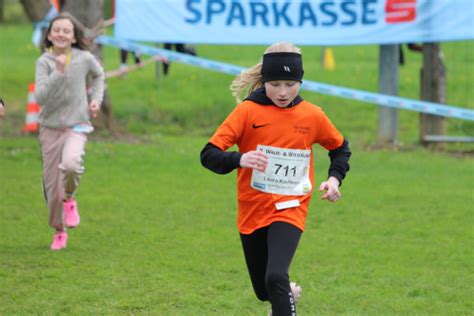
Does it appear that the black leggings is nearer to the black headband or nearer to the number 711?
the number 711

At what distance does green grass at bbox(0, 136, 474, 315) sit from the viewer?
736cm

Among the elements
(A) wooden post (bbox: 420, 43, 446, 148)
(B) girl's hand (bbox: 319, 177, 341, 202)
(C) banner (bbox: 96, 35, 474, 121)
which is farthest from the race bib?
(A) wooden post (bbox: 420, 43, 446, 148)

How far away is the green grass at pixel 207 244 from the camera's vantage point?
24.2 ft

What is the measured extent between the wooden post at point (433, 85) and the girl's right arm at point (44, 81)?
9.08 metres

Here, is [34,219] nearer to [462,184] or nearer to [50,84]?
[50,84]

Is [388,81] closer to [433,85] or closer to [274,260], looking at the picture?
[433,85]

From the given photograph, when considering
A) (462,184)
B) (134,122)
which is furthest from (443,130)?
(134,122)

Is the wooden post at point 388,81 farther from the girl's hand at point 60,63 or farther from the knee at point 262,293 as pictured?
the knee at point 262,293

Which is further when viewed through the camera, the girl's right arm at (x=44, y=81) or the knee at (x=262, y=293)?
the girl's right arm at (x=44, y=81)

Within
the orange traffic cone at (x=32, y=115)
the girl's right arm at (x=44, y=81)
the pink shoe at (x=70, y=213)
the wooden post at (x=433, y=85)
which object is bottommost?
the orange traffic cone at (x=32, y=115)

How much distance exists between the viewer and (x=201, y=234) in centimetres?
995

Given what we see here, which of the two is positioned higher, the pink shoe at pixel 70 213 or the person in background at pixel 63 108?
the person in background at pixel 63 108

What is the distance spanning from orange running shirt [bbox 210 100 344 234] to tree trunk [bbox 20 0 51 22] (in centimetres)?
1126

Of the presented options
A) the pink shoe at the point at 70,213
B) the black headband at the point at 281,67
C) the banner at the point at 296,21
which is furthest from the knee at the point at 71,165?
the banner at the point at 296,21
